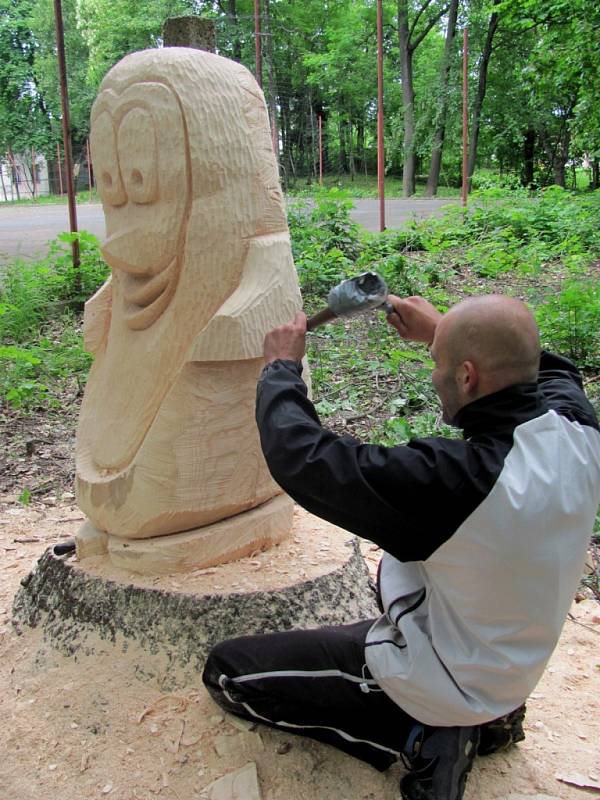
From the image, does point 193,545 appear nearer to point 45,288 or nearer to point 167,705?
point 167,705

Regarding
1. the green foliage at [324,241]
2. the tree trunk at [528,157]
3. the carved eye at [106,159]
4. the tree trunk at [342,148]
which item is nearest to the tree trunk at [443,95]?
the tree trunk at [528,157]

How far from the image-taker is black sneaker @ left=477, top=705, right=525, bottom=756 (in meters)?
1.80

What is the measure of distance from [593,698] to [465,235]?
21.1 feet

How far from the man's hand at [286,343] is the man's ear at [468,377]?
14.0 inches

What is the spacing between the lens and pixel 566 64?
7172 millimetres

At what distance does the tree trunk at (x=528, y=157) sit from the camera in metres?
20.3

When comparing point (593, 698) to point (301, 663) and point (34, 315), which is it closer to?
point (301, 663)

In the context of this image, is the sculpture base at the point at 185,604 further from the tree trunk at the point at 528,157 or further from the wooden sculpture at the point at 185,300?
the tree trunk at the point at 528,157

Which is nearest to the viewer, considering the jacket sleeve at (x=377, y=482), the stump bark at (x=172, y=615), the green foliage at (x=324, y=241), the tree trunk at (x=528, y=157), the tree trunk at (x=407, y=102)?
the jacket sleeve at (x=377, y=482)

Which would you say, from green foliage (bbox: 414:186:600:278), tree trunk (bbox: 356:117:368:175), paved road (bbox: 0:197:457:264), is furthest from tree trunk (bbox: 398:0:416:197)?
tree trunk (bbox: 356:117:368:175)

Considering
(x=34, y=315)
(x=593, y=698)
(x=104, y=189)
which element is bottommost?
(x=593, y=698)

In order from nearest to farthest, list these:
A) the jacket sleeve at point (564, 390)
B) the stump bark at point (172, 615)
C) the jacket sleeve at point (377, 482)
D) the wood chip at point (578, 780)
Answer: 1. the jacket sleeve at point (377, 482)
2. the jacket sleeve at point (564, 390)
3. the wood chip at point (578, 780)
4. the stump bark at point (172, 615)

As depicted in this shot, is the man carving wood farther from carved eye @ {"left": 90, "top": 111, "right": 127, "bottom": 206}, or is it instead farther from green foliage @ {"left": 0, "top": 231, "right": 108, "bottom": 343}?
green foliage @ {"left": 0, "top": 231, "right": 108, "bottom": 343}

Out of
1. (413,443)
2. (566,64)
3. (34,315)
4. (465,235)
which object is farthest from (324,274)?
(413,443)
